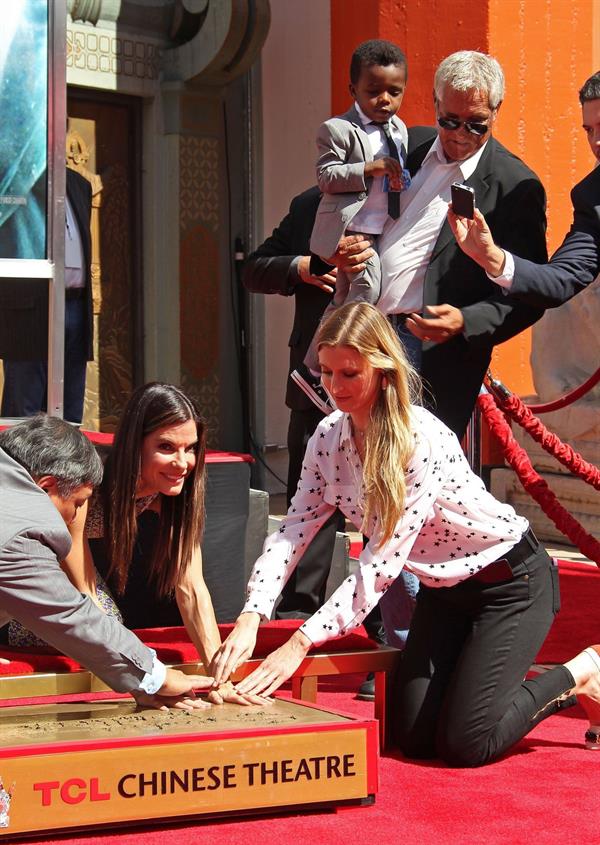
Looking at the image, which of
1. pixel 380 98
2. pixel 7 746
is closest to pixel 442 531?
pixel 7 746

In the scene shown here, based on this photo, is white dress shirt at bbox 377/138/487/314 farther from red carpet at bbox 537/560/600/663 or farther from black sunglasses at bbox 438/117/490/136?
red carpet at bbox 537/560/600/663

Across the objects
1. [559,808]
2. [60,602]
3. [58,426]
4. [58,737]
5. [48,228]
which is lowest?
[559,808]

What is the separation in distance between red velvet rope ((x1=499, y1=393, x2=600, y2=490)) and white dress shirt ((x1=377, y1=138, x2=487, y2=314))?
3.12 ft

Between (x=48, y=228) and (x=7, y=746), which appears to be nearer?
(x=7, y=746)

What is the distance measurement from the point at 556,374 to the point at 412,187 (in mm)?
3813

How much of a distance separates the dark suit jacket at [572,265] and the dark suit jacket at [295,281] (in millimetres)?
854

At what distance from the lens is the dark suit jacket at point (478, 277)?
3.66 m

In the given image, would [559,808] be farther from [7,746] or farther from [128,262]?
[128,262]

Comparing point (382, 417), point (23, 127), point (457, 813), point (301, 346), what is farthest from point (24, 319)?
point (457, 813)

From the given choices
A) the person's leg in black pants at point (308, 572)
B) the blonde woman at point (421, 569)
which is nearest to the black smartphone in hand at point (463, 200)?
the blonde woman at point (421, 569)

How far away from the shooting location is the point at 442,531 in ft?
10.5

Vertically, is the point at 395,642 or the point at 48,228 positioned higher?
the point at 48,228

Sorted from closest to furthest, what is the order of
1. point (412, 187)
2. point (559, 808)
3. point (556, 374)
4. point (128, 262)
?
1. point (559, 808)
2. point (412, 187)
3. point (556, 374)
4. point (128, 262)

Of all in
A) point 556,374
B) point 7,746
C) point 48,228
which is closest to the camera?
point 7,746
